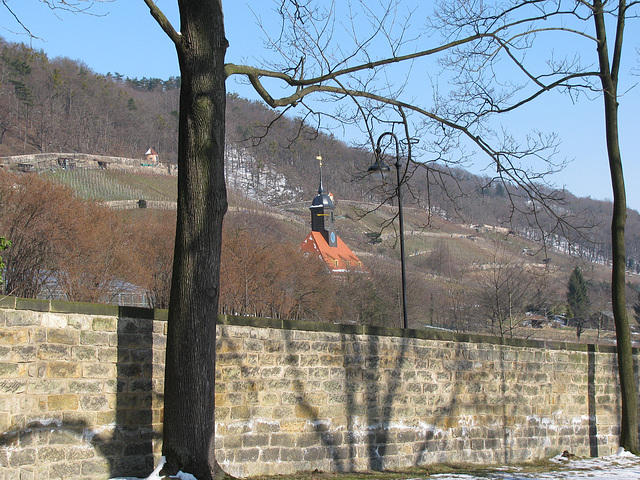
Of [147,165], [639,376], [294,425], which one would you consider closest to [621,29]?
[639,376]

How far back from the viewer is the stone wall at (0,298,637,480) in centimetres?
649

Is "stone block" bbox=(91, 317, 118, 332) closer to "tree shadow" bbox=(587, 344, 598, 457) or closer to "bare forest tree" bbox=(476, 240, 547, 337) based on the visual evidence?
"tree shadow" bbox=(587, 344, 598, 457)

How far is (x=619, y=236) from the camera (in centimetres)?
1203

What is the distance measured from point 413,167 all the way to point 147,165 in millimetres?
109140

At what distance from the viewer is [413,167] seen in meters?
10.2

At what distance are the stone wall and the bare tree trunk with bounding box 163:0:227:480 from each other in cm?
99

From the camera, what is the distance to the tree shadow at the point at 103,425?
6.36 metres

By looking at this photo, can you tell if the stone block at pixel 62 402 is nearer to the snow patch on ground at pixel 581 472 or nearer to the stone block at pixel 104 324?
the stone block at pixel 104 324

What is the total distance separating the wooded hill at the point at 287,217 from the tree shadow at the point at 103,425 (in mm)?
4521

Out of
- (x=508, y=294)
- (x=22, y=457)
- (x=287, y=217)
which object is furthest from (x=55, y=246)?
(x=287, y=217)

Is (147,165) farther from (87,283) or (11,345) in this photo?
(11,345)

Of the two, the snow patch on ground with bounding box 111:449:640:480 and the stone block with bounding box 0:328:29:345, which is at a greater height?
the stone block with bounding box 0:328:29:345

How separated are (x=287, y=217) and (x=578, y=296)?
52.5 m

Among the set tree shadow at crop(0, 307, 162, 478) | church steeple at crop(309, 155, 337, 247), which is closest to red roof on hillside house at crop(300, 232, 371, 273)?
church steeple at crop(309, 155, 337, 247)
